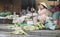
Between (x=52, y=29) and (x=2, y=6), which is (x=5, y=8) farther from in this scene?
(x=52, y=29)

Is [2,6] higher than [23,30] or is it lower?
higher

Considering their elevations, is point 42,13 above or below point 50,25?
above

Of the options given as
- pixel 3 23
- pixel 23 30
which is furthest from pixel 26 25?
pixel 3 23

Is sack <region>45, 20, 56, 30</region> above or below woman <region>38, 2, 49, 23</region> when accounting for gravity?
below

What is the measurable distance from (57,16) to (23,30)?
1302mm

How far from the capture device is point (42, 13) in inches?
306

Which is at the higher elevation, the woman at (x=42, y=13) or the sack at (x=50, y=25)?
the woman at (x=42, y=13)

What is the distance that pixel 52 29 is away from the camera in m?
7.75

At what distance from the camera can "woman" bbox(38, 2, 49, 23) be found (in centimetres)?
774

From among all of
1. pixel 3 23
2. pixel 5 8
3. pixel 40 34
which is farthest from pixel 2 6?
pixel 40 34

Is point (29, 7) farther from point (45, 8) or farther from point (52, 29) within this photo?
point (52, 29)

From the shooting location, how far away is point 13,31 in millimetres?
7742

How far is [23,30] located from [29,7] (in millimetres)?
836

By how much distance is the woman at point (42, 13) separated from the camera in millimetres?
7738
